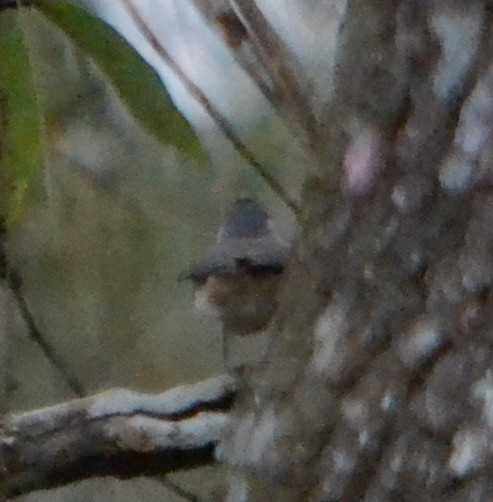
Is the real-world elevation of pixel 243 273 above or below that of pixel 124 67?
below

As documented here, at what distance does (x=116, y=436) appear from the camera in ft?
1.70

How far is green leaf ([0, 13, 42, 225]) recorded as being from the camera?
0.68m

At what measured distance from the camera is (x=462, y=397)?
1.10 ft

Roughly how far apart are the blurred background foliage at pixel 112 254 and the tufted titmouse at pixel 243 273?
528mm

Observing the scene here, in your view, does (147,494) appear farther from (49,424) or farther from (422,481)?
(422,481)

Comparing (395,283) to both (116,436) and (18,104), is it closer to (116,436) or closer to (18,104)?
(116,436)

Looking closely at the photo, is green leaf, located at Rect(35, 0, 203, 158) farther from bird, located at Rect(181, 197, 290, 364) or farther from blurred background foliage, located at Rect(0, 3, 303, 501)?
blurred background foliage, located at Rect(0, 3, 303, 501)

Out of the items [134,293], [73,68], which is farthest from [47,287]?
[73,68]

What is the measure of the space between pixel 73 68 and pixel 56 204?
21 cm

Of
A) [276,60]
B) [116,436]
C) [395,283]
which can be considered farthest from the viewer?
[276,60]

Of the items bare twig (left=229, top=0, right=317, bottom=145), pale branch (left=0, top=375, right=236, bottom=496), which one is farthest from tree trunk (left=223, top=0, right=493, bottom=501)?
bare twig (left=229, top=0, right=317, bottom=145)

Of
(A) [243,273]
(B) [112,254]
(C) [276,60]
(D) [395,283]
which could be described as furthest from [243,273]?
(B) [112,254]

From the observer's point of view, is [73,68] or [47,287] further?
[47,287]

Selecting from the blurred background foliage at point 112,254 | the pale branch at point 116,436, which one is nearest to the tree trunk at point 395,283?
the pale branch at point 116,436
